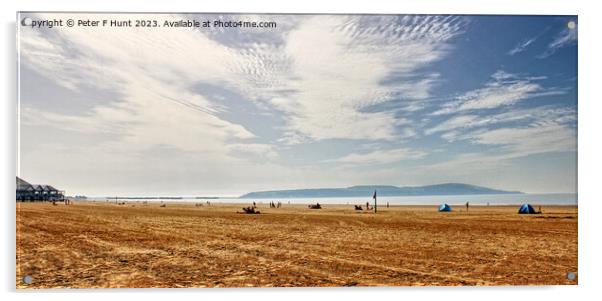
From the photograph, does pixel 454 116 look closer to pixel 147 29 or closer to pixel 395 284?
pixel 395 284

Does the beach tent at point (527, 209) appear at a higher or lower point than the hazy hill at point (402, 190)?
lower

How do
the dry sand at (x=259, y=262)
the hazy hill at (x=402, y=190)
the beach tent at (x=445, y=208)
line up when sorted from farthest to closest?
the beach tent at (x=445, y=208) → the hazy hill at (x=402, y=190) → the dry sand at (x=259, y=262)

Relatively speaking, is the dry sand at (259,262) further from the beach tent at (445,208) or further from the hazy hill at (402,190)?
the beach tent at (445,208)

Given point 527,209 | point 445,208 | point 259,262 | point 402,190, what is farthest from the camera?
point 445,208

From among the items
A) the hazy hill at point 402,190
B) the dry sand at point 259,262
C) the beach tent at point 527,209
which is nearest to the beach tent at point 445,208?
the beach tent at point 527,209

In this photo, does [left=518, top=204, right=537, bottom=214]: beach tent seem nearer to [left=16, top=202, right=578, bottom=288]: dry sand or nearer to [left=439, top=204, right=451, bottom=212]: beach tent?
[left=439, top=204, right=451, bottom=212]: beach tent

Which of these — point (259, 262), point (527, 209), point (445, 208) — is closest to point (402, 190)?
point (259, 262)

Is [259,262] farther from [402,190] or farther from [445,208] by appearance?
[445,208]

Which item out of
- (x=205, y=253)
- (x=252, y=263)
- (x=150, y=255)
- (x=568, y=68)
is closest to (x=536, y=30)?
(x=568, y=68)

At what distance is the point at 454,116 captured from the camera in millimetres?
7473

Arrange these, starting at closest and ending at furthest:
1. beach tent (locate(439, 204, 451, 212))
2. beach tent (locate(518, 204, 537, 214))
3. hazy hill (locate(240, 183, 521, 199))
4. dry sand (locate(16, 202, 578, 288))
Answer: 1. dry sand (locate(16, 202, 578, 288))
2. hazy hill (locate(240, 183, 521, 199))
3. beach tent (locate(518, 204, 537, 214))
4. beach tent (locate(439, 204, 451, 212))

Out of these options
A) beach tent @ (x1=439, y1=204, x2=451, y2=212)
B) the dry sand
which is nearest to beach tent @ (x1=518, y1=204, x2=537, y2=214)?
beach tent @ (x1=439, y1=204, x2=451, y2=212)

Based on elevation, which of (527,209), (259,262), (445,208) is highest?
(259,262)

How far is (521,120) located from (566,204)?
1706mm
